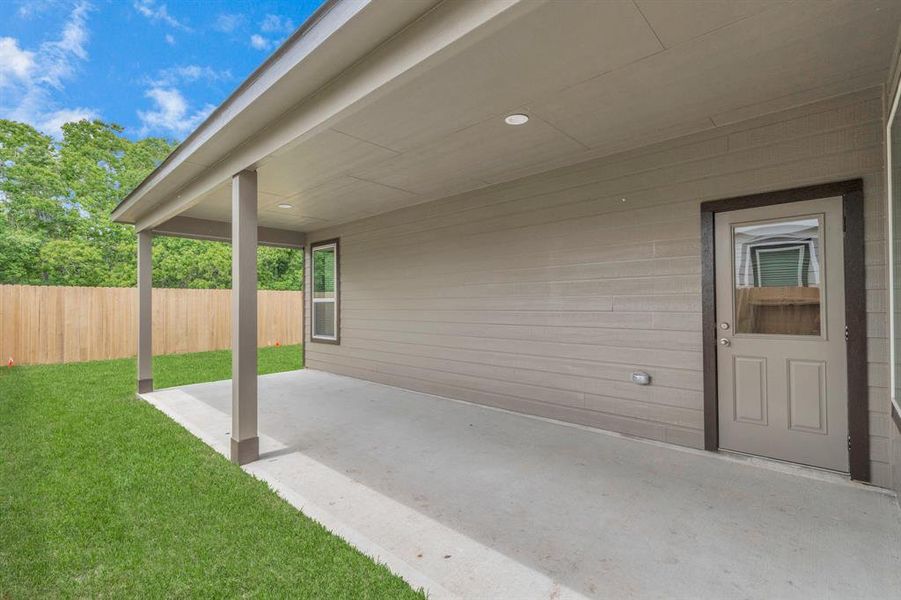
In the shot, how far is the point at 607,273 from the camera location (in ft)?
13.0

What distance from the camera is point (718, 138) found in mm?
3309

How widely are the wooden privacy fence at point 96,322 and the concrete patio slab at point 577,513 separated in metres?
6.88

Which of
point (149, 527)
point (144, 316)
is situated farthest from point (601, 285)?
point (144, 316)

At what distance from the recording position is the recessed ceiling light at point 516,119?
3094mm

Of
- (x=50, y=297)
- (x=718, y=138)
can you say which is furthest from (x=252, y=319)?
(x=50, y=297)

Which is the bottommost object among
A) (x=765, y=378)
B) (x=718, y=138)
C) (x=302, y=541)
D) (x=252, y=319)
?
(x=302, y=541)

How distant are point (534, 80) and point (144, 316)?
6132 mm

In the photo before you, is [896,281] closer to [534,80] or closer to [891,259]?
[891,259]

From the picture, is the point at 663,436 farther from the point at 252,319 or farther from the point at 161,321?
the point at 161,321

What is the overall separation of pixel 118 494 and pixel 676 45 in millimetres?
4301

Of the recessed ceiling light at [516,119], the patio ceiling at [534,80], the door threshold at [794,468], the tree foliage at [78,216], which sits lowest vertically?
the door threshold at [794,468]

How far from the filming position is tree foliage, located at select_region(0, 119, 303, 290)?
12859 mm

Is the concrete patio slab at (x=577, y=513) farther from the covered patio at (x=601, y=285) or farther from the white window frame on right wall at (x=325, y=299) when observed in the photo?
the white window frame on right wall at (x=325, y=299)

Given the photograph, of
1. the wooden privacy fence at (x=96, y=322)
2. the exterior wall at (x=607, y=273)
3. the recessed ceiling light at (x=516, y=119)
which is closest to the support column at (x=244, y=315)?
the recessed ceiling light at (x=516, y=119)
